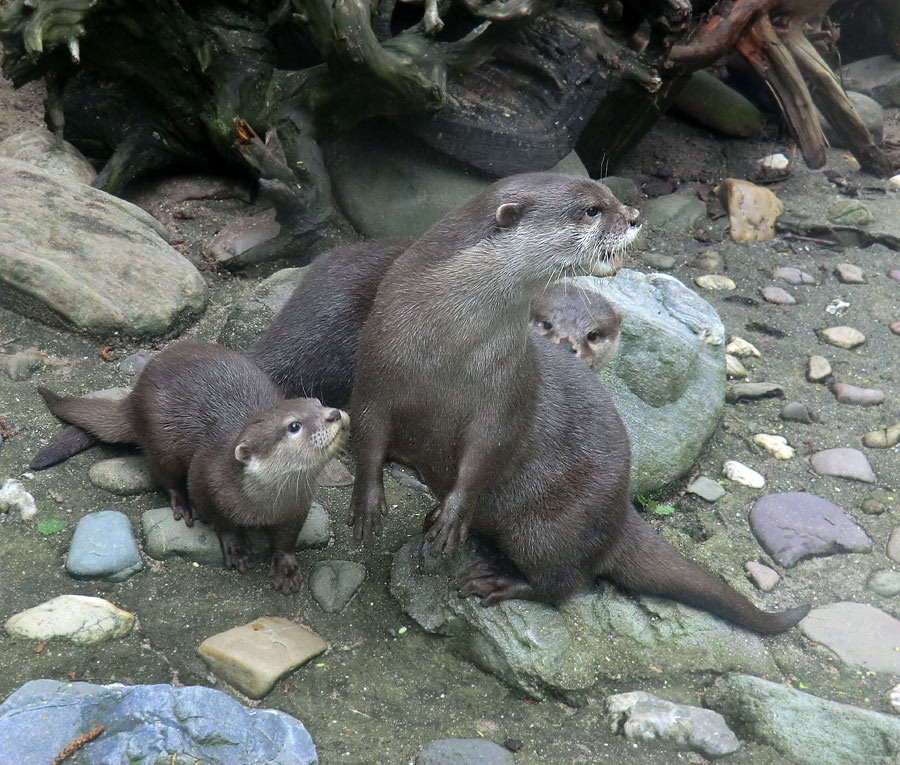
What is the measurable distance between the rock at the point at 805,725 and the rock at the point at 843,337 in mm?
2460

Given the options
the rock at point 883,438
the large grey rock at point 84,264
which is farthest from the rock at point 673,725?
the large grey rock at point 84,264

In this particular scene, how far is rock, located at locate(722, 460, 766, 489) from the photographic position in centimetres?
383

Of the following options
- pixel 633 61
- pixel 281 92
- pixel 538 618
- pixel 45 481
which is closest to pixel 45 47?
pixel 281 92

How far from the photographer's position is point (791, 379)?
453cm

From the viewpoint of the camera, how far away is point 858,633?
310 cm

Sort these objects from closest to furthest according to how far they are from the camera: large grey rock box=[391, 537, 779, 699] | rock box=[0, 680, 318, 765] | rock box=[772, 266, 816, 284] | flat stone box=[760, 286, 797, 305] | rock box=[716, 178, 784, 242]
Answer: rock box=[0, 680, 318, 765] < large grey rock box=[391, 537, 779, 699] < flat stone box=[760, 286, 797, 305] < rock box=[772, 266, 816, 284] < rock box=[716, 178, 784, 242]

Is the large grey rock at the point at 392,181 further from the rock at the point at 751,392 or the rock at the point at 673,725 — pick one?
the rock at the point at 673,725

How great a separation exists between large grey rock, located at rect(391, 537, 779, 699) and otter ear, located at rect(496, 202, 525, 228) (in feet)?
3.81

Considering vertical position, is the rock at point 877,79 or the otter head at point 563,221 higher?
the otter head at point 563,221

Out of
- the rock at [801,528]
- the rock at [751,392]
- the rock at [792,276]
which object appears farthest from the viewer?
the rock at [792,276]

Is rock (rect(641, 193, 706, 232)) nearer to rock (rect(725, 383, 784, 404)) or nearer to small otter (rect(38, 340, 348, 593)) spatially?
rock (rect(725, 383, 784, 404))

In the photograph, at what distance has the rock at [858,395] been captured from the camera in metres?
4.37

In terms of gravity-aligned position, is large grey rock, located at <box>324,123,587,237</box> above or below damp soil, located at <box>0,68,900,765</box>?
above

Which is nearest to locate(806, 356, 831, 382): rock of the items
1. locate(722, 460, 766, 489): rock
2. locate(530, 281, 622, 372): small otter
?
locate(722, 460, 766, 489): rock
